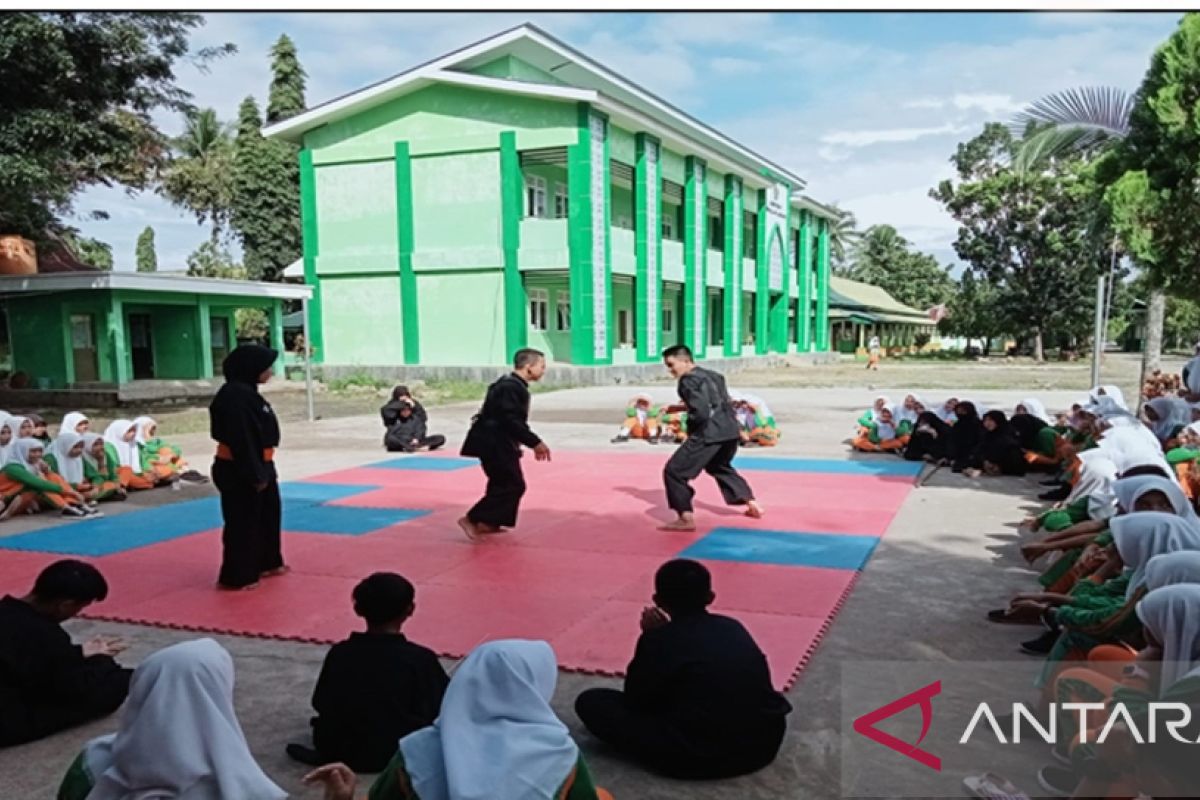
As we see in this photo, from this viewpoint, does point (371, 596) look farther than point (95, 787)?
Yes

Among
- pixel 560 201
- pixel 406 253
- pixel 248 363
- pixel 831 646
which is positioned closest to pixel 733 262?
pixel 560 201

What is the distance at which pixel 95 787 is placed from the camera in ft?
8.92

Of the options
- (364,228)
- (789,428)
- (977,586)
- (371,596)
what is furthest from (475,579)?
(364,228)

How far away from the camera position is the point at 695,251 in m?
32.1

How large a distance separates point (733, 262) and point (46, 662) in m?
33.6

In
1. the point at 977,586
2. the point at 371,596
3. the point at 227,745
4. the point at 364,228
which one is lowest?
the point at 977,586

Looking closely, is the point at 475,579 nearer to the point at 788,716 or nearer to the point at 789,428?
the point at 788,716

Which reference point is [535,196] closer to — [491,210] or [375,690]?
[491,210]

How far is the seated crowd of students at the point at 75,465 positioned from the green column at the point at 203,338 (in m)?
14.6

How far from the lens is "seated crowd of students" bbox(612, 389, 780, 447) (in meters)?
13.4

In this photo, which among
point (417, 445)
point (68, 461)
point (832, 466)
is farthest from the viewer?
point (417, 445)

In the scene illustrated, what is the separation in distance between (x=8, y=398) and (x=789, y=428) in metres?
18.9

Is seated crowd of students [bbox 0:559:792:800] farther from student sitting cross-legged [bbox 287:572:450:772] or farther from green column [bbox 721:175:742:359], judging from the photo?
green column [bbox 721:175:742:359]

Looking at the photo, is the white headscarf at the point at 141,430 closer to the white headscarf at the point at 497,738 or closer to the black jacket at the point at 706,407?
the black jacket at the point at 706,407
